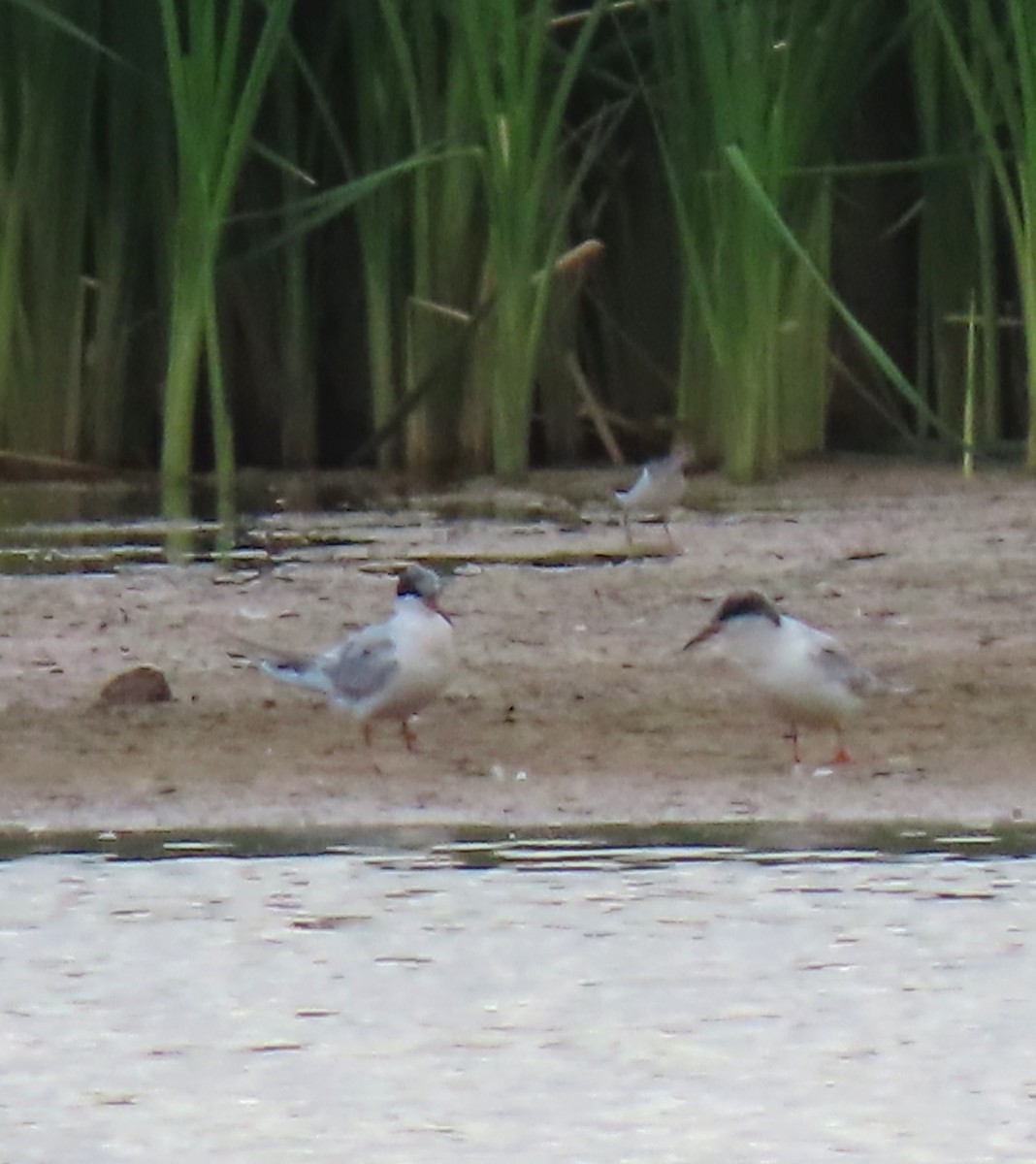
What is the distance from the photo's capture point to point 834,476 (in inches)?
378

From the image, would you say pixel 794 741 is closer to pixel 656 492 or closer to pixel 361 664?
pixel 361 664

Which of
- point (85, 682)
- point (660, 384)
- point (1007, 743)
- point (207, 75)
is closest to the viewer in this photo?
point (1007, 743)

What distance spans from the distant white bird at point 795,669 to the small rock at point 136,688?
3.27 feet

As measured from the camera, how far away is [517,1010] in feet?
12.4

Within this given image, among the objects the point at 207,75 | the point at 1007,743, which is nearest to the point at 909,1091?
the point at 1007,743

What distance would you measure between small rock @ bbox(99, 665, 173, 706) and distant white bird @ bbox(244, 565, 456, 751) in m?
0.21

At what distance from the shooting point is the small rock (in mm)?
5816

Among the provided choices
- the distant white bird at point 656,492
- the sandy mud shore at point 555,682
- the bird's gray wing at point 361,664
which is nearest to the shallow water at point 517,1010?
the sandy mud shore at point 555,682

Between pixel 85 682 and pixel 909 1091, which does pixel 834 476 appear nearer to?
pixel 85 682

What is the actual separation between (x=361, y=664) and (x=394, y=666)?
94 millimetres

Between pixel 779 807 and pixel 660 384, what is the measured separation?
6.04 m

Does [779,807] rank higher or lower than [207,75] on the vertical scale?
lower

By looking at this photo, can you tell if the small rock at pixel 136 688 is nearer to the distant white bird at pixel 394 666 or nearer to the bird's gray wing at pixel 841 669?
the distant white bird at pixel 394 666

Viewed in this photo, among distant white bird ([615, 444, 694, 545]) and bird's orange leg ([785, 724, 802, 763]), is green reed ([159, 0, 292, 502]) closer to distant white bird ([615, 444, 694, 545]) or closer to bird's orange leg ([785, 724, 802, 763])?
distant white bird ([615, 444, 694, 545])
